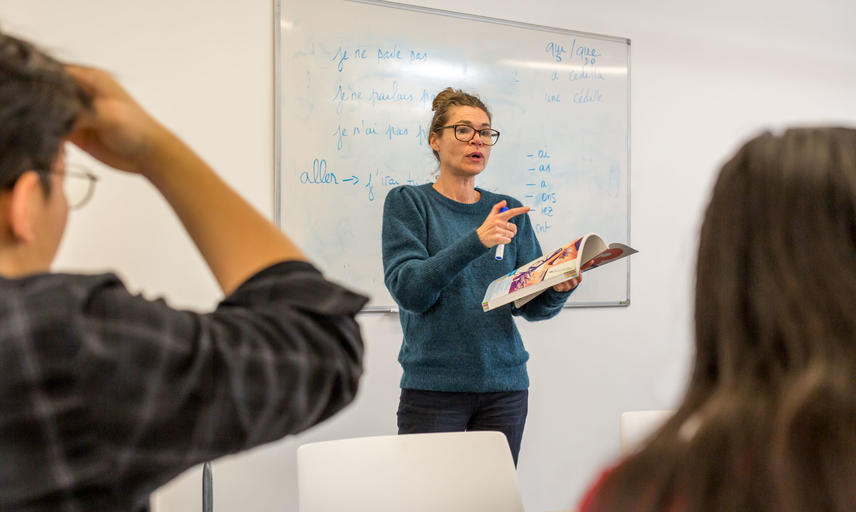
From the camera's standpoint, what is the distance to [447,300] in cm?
192

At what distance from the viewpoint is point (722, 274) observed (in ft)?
1.92

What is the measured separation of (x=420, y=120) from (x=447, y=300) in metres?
1.10

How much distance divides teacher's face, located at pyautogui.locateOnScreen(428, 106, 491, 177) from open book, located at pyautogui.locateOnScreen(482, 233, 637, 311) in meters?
0.40

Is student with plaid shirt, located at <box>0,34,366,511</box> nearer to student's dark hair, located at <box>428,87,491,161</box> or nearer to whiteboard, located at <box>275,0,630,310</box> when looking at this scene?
student's dark hair, located at <box>428,87,491,161</box>

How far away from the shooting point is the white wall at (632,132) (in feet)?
7.67

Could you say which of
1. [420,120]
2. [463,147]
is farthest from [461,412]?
[420,120]

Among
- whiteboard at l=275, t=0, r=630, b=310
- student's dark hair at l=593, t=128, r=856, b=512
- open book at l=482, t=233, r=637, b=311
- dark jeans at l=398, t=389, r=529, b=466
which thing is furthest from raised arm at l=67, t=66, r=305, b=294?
whiteboard at l=275, t=0, r=630, b=310

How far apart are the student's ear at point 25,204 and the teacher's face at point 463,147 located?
1600 millimetres

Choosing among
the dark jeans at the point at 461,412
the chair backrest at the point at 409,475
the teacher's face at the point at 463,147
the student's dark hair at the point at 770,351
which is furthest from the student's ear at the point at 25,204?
the teacher's face at the point at 463,147

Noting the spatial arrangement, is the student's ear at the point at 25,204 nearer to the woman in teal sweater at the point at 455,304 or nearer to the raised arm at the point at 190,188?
the raised arm at the point at 190,188

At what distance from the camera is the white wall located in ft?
7.67

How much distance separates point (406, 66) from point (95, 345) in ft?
8.02

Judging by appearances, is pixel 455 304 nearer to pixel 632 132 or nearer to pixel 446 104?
pixel 446 104

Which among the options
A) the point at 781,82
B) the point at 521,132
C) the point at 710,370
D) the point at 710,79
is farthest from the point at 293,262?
the point at 781,82
